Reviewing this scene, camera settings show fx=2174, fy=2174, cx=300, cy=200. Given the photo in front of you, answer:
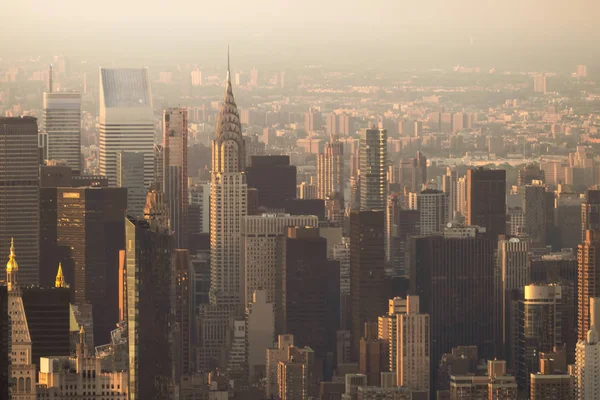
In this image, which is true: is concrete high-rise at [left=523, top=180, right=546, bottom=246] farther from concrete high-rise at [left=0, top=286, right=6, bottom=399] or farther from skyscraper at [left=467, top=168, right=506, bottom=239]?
concrete high-rise at [left=0, top=286, right=6, bottom=399]

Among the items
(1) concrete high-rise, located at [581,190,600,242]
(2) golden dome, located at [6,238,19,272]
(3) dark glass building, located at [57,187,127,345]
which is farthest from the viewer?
(1) concrete high-rise, located at [581,190,600,242]

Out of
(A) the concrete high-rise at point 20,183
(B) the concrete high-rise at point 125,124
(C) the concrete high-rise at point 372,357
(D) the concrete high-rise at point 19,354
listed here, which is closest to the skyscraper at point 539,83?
(C) the concrete high-rise at point 372,357

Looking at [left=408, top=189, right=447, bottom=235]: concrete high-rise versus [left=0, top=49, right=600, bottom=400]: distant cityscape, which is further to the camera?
[left=408, top=189, right=447, bottom=235]: concrete high-rise

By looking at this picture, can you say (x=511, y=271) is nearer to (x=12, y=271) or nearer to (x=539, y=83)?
(x=539, y=83)

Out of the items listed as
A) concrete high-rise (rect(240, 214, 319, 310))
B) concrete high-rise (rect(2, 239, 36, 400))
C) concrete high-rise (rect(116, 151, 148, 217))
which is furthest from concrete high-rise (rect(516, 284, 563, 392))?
concrete high-rise (rect(2, 239, 36, 400))

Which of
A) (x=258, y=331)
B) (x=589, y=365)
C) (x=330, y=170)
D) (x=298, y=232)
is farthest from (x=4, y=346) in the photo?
(x=298, y=232)

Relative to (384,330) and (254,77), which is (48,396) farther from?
(384,330)
